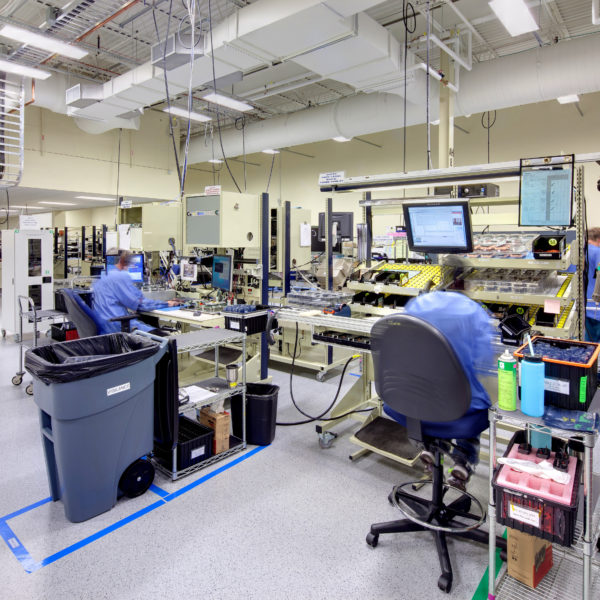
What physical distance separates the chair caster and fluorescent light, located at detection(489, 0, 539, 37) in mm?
3759

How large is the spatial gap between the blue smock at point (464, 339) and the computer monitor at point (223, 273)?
91.1 inches

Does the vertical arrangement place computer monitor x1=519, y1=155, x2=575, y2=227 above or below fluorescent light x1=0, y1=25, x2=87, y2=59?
below

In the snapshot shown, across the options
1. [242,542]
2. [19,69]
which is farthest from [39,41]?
[242,542]

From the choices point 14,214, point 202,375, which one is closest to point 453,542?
point 202,375

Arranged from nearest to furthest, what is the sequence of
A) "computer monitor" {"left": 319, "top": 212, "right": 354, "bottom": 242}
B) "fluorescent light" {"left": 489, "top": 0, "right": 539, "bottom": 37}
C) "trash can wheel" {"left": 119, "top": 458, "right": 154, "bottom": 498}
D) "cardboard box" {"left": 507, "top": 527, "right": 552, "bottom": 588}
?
"cardboard box" {"left": 507, "top": 527, "right": 552, "bottom": 588} < "trash can wheel" {"left": 119, "top": 458, "right": 154, "bottom": 498} < "fluorescent light" {"left": 489, "top": 0, "right": 539, "bottom": 37} < "computer monitor" {"left": 319, "top": 212, "right": 354, "bottom": 242}

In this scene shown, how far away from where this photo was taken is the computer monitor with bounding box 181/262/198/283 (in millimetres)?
4137

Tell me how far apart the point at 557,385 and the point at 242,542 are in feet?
4.80

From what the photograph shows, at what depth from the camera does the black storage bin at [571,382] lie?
4.81ft

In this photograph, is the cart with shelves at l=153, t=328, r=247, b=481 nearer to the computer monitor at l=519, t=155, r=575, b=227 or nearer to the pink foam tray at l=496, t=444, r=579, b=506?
the pink foam tray at l=496, t=444, r=579, b=506

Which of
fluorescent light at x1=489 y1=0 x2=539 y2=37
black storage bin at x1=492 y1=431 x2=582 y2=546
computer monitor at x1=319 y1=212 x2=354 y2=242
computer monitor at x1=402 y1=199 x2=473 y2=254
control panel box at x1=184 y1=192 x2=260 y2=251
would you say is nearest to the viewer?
black storage bin at x1=492 y1=431 x2=582 y2=546

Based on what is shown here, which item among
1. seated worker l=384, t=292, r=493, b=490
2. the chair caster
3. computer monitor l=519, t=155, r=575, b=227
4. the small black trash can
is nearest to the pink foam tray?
seated worker l=384, t=292, r=493, b=490

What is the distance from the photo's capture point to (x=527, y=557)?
5.33 feet

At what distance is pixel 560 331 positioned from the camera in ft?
6.70

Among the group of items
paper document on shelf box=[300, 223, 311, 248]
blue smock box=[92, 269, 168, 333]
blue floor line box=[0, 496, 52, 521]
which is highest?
paper document on shelf box=[300, 223, 311, 248]
